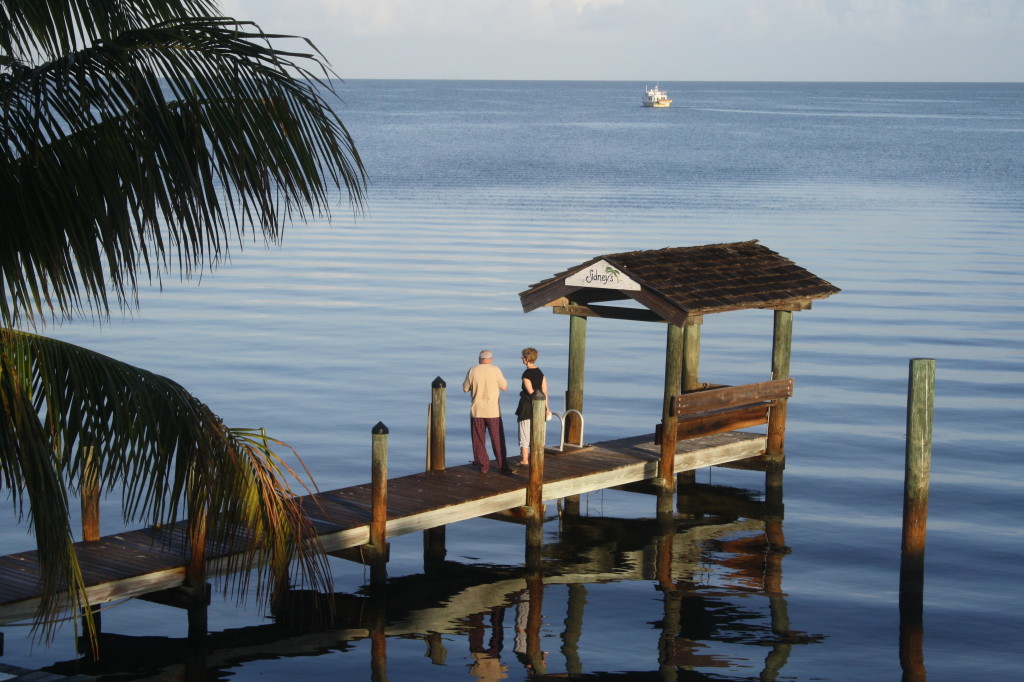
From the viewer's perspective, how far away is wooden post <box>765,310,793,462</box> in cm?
2005

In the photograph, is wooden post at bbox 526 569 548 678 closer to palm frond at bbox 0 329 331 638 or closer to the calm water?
the calm water

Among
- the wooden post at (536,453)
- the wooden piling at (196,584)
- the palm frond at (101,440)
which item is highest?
the palm frond at (101,440)

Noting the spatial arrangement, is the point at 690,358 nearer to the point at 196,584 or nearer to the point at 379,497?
the point at 379,497

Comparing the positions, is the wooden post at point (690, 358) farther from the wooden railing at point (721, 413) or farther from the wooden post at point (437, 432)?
the wooden post at point (437, 432)

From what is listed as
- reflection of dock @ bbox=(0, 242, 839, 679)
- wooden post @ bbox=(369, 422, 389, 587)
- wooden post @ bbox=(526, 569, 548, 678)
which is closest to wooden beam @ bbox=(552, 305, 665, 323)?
reflection of dock @ bbox=(0, 242, 839, 679)

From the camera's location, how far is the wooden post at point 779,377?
20047 mm

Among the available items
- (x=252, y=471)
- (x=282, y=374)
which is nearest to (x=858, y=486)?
(x=282, y=374)

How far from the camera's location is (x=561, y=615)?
15852 millimetres

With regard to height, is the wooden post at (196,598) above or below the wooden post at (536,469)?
below

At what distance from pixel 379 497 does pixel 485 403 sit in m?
2.61

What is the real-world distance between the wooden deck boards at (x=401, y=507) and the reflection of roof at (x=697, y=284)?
2037 mm

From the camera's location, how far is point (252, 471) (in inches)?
259

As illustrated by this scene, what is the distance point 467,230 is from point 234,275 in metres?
11.8

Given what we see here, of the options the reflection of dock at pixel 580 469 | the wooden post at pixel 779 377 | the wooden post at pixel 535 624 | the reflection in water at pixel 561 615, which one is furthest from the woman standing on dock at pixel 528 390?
the wooden post at pixel 779 377
